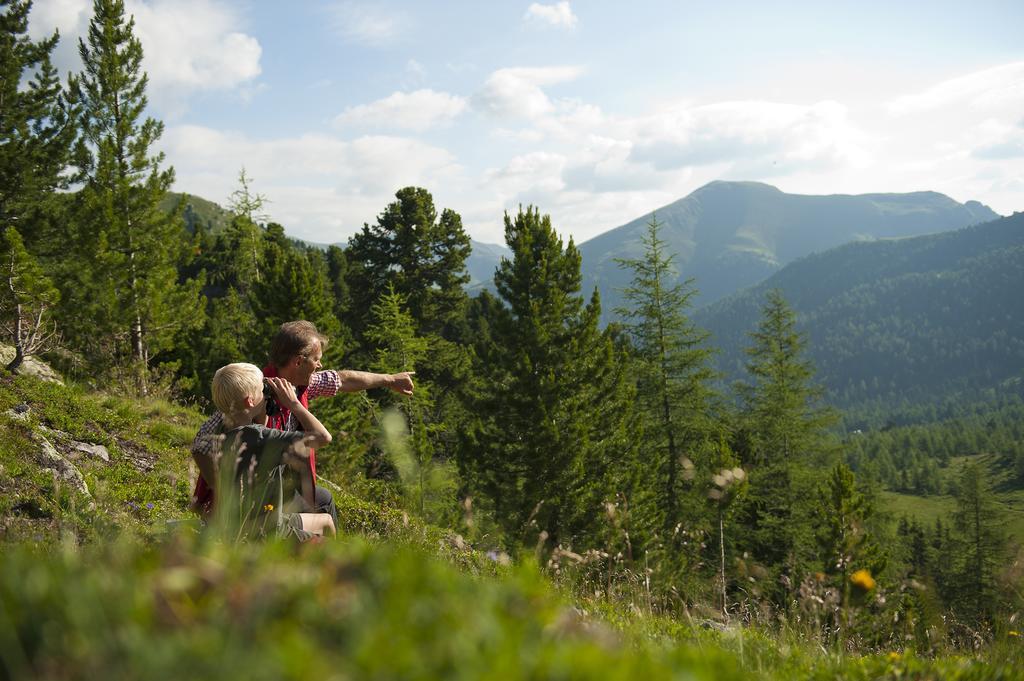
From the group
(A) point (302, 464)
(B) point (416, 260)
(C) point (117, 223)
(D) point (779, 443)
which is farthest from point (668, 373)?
(A) point (302, 464)

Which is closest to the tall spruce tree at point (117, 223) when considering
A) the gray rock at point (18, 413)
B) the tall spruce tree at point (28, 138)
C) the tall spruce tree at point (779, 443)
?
the tall spruce tree at point (28, 138)

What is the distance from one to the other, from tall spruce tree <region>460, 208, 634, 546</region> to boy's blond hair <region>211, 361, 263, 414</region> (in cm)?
1600

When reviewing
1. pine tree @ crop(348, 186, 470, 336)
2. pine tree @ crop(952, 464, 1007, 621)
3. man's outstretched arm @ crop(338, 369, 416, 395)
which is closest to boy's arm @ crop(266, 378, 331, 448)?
man's outstretched arm @ crop(338, 369, 416, 395)

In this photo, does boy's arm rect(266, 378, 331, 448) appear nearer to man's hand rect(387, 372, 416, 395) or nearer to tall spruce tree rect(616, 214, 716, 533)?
man's hand rect(387, 372, 416, 395)

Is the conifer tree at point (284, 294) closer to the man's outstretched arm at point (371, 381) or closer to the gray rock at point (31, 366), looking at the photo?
the gray rock at point (31, 366)

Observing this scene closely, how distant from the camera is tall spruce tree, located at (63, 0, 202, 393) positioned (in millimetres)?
16516

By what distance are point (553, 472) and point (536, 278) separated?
643cm

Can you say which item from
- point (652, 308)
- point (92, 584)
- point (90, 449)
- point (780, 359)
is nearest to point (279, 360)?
point (92, 584)

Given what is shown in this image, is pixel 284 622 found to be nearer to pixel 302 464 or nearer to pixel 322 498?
pixel 302 464

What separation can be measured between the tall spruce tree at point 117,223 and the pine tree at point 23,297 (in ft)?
12.5

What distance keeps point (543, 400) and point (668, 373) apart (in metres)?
9.50

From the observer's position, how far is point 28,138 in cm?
1784

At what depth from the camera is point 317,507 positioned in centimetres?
391

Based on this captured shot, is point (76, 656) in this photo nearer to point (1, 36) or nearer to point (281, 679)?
point (281, 679)
